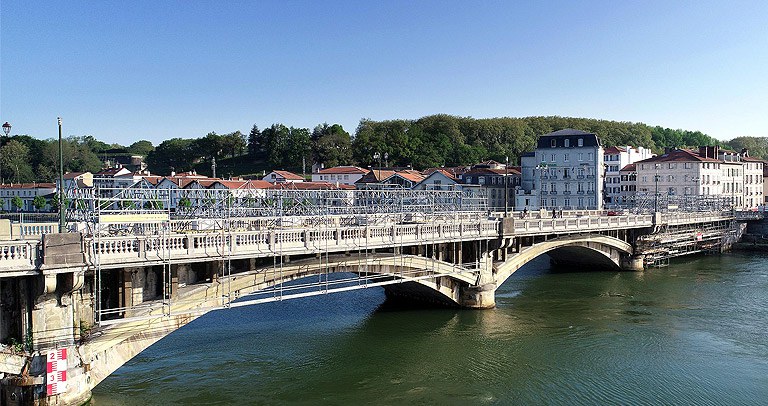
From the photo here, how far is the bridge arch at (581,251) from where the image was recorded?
38325 mm

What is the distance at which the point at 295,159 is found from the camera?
132m

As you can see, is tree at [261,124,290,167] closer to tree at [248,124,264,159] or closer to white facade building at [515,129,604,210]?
tree at [248,124,264,159]

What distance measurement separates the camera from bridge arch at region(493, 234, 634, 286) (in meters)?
38.3

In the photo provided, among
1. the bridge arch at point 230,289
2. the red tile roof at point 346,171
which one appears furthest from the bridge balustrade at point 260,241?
the red tile roof at point 346,171

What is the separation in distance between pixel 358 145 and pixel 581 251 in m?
83.4

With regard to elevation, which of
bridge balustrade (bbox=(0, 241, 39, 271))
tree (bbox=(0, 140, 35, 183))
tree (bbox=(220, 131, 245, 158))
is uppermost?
tree (bbox=(220, 131, 245, 158))

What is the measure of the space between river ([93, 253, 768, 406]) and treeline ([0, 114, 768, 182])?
8541cm

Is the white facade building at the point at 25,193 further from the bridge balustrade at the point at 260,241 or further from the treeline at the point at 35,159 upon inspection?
the bridge balustrade at the point at 260,241

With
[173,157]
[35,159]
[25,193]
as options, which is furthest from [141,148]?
[25,193]

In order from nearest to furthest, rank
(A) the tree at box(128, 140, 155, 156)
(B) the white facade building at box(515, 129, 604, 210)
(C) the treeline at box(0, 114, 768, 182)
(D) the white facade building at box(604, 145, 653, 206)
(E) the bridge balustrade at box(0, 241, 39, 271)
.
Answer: (E) the bridge balustrade at box(0, 241, 39, 271), (B) the white facade building at box(515, 129, 604, 210), (D) the white facade building at box(604, 145, 653, 206), (C) the treeline at box(0, 114, 768, 182), (A) the tree at box(128, 140, 155, 156)

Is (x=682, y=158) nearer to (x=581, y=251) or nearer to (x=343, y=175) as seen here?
(x=581, y=251)

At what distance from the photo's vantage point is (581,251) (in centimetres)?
5003

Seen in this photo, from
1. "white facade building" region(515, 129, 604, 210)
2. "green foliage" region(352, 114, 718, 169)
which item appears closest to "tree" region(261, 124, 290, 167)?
"green foliage" region(352, 114, 718, 169)

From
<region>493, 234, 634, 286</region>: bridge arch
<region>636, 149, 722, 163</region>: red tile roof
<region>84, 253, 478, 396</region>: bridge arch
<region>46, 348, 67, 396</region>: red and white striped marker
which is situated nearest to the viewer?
<region>46, 348, 67, 396</region>: red and white striped marker
